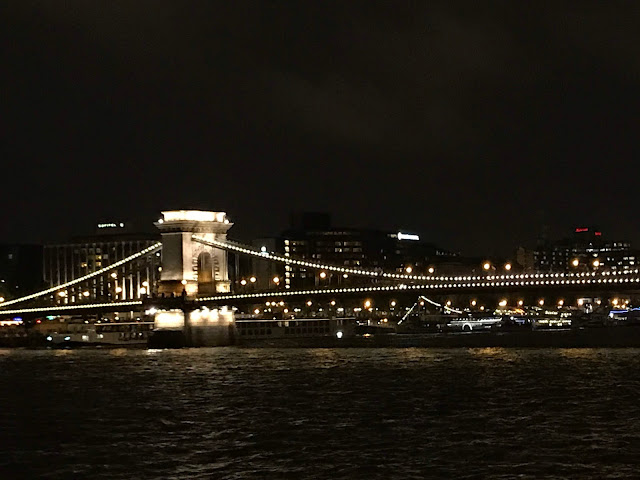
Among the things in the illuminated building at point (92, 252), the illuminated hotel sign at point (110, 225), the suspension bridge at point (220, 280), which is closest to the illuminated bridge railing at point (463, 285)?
the suspension bridge at point (220, 280)

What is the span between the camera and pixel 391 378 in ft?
163

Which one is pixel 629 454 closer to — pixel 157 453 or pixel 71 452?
pixel 157 453

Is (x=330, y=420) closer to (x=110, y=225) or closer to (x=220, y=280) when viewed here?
(x=220, y=280)

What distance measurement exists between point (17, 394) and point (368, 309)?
10888 centimetres

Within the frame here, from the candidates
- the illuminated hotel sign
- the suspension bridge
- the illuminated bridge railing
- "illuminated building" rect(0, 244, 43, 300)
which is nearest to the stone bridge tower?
the suspension bridge

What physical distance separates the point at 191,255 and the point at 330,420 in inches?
2144

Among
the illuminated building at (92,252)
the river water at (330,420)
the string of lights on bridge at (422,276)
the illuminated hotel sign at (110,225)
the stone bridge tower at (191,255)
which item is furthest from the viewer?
the illuminated hotel sign at (110,225)

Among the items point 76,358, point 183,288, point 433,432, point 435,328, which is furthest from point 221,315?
point 433,432

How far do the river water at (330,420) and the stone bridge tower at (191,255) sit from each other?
27.5 meters

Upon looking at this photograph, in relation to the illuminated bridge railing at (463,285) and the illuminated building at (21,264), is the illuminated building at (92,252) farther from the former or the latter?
the illuminated bridge railing at (463,285)

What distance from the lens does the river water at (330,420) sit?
2725 centimetres

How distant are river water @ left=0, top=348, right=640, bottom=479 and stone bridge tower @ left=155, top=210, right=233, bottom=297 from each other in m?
27.5

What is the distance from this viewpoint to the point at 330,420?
35.3 metres

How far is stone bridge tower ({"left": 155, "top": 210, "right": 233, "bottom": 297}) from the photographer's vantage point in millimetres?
88562
